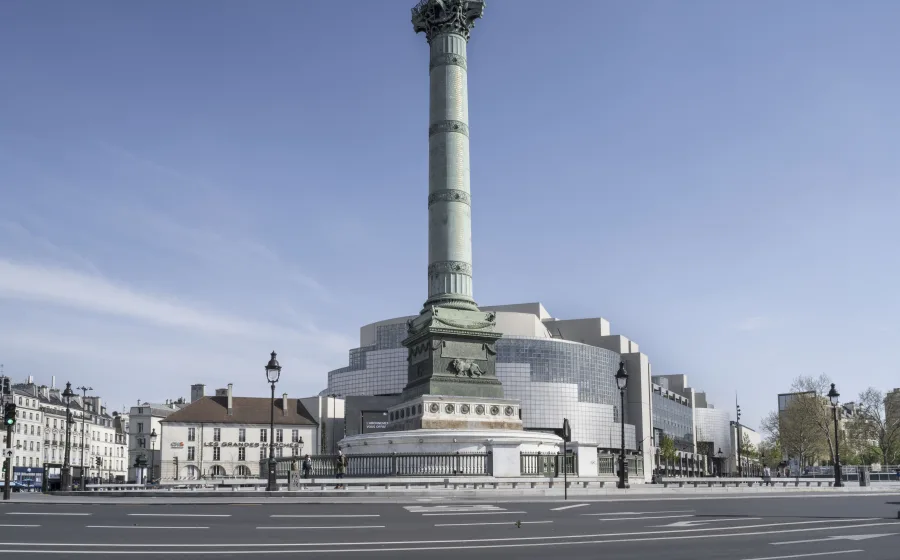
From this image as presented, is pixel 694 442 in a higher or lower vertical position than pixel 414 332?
lower

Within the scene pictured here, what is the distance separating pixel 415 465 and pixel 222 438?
192 feet

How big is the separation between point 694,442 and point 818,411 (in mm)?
52260

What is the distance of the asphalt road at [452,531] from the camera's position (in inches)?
504

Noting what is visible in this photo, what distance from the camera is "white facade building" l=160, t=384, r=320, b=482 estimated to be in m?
89.3

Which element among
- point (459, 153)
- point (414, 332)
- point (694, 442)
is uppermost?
point (459, 153)

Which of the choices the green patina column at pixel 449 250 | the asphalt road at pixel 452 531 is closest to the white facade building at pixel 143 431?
the green patina column at pixel 449 250

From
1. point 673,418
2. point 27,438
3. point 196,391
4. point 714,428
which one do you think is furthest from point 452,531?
point 714,428

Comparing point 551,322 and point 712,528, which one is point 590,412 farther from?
point 712,528

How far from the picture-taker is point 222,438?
91188mm

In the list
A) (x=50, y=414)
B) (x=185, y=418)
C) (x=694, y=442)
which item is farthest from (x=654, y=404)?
(x=50, y=414)

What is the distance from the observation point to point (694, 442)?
490 feet

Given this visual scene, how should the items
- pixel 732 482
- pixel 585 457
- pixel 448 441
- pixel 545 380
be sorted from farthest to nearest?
pixel 545 380 → pixel 732 482 → pixel 448 441 → pixel 585 457

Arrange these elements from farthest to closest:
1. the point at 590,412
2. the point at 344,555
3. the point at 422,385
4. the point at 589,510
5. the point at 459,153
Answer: the point at 590,412 < the point at 459,153 < the point at 422,385 < the point at 589,510 < the point at 344,555

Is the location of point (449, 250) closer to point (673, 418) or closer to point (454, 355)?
point (454, 355)
